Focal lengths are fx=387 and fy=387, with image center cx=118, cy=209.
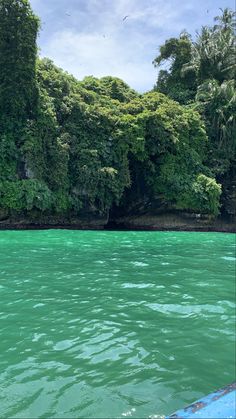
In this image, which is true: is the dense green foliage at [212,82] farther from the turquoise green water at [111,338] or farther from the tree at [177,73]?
the turquoise green water at [111,338]

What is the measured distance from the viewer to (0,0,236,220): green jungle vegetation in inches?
866

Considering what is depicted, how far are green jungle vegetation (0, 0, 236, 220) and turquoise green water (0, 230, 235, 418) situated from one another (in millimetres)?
13524

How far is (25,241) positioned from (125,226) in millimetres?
13048

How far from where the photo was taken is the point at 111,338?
4527 mm

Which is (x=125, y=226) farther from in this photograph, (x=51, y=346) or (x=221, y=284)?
(x=51, y=346)

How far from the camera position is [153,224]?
2553 cm

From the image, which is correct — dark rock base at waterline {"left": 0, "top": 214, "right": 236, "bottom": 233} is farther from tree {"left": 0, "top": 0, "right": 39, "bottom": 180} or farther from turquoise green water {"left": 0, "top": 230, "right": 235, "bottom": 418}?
turquoise green water {"left": 0, "top": 230, "right": 235, "bottom": 418}

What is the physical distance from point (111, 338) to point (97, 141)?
66.2 feet

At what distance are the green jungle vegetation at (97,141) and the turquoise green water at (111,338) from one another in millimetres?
13524

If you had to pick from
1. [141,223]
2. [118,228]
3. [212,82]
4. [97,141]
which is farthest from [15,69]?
[212,82]

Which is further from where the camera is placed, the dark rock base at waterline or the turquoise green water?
the dark rock base at waterline

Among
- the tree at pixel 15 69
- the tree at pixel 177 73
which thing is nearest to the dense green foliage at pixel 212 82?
the tree at pixel 177 73

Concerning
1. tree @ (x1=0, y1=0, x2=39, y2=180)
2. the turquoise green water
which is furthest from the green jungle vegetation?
the turquoise green water

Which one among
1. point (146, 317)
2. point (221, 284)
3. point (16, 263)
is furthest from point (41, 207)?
point (146, 317)
